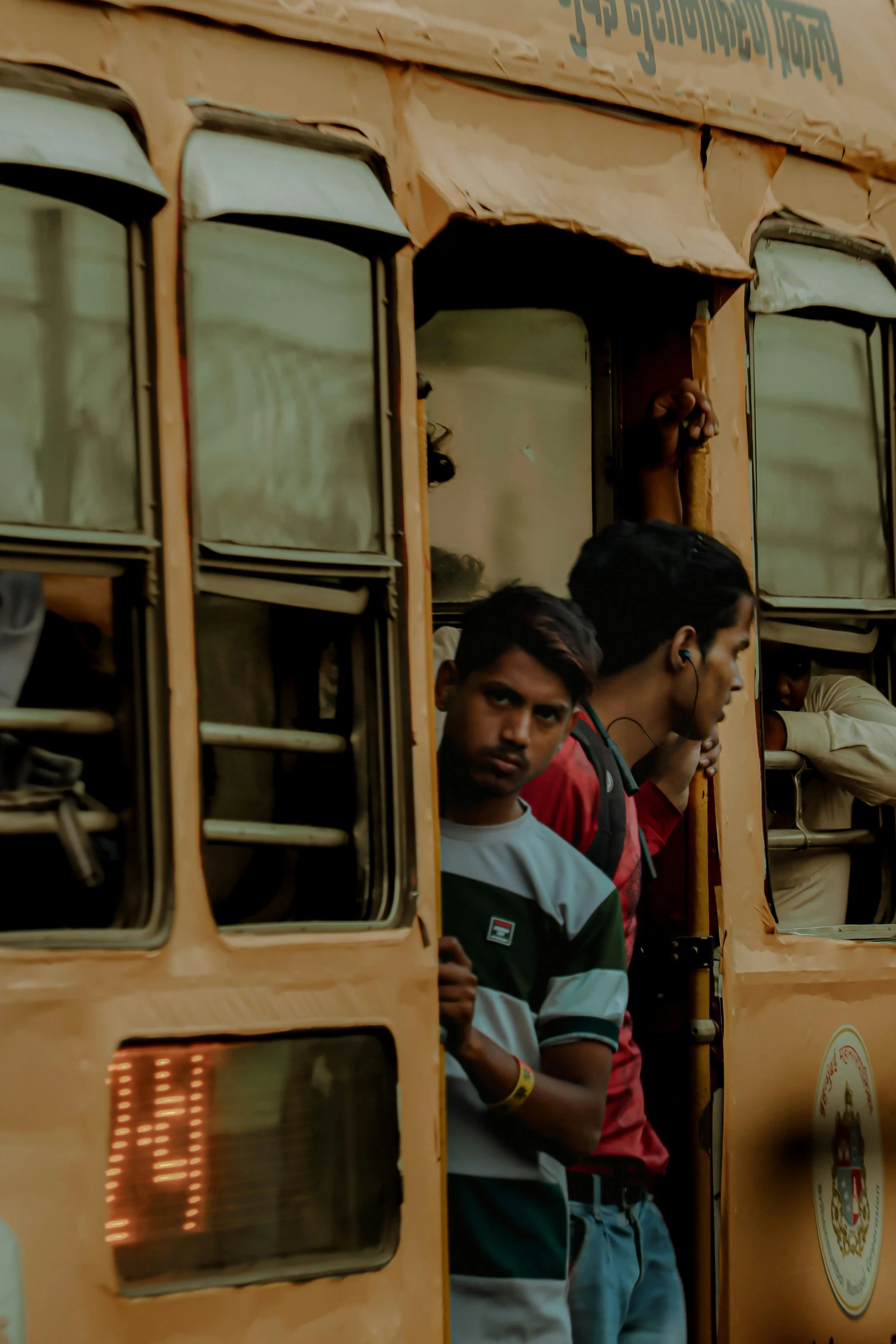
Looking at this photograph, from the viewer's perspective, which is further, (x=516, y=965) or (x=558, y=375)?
(x=558, y=375)

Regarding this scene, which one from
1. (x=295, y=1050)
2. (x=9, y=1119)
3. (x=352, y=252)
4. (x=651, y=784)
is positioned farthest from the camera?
(x=651, y=784)

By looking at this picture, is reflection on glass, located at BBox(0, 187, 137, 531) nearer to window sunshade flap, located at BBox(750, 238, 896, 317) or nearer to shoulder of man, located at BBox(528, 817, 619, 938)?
shoulder of man, located at BBox(528, 817, 619, 938)

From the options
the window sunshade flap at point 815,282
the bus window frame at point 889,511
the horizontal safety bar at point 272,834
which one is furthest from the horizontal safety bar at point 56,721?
the window sunshade flap at point 815,282

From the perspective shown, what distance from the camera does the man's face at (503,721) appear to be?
3465 millimetres

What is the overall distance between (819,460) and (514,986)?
A: 1.42m

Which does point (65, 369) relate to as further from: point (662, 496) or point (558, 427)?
point (662, 496)

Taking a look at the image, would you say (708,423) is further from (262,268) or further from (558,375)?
(262,268)

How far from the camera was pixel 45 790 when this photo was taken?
2.76m

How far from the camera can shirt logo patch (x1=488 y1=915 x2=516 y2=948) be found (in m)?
3.38

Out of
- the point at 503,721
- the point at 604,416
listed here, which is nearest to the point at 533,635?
the point at 503,721

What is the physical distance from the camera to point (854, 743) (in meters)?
3.94

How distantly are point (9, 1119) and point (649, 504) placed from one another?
1890mm

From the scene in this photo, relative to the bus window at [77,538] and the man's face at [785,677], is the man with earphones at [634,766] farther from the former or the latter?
the bus window at [77,538]

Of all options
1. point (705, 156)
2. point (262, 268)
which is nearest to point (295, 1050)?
point (262, 268)
